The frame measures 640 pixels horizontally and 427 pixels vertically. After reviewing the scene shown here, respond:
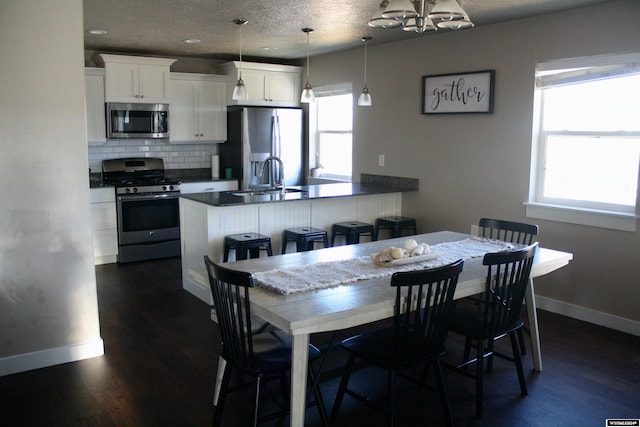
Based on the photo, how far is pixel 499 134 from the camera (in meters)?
4.73

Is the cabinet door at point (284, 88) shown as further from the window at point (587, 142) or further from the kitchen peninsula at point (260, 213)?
the window at point (587, 142)

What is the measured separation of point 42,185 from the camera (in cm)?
327

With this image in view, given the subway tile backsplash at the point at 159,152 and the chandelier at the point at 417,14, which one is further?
the subway tile backsplash at the point at 159,152

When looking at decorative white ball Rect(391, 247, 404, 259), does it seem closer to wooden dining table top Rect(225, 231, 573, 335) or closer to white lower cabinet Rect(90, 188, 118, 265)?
wooden dining table top Rect(225, 231, 573, 335)

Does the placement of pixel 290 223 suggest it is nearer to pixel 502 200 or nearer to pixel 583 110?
pixel 502 200

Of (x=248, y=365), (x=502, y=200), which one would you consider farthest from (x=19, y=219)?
(x=502, y=200)

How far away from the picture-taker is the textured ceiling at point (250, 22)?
161 inches

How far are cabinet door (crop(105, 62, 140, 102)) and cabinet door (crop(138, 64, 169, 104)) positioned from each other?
0.20 ft

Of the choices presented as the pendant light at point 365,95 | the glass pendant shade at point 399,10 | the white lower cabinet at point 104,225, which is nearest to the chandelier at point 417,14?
the glass pendant shade at point 399,10

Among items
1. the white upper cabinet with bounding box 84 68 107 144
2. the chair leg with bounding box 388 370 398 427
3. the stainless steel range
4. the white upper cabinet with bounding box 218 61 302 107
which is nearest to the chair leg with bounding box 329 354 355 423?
the chair leg with bounding box 388 370 398 427

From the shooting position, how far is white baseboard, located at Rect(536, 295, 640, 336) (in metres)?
3.99

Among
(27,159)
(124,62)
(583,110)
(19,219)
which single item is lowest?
(19,219)

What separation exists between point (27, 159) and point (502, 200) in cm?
360

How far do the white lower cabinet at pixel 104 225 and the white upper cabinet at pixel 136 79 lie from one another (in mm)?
1063
